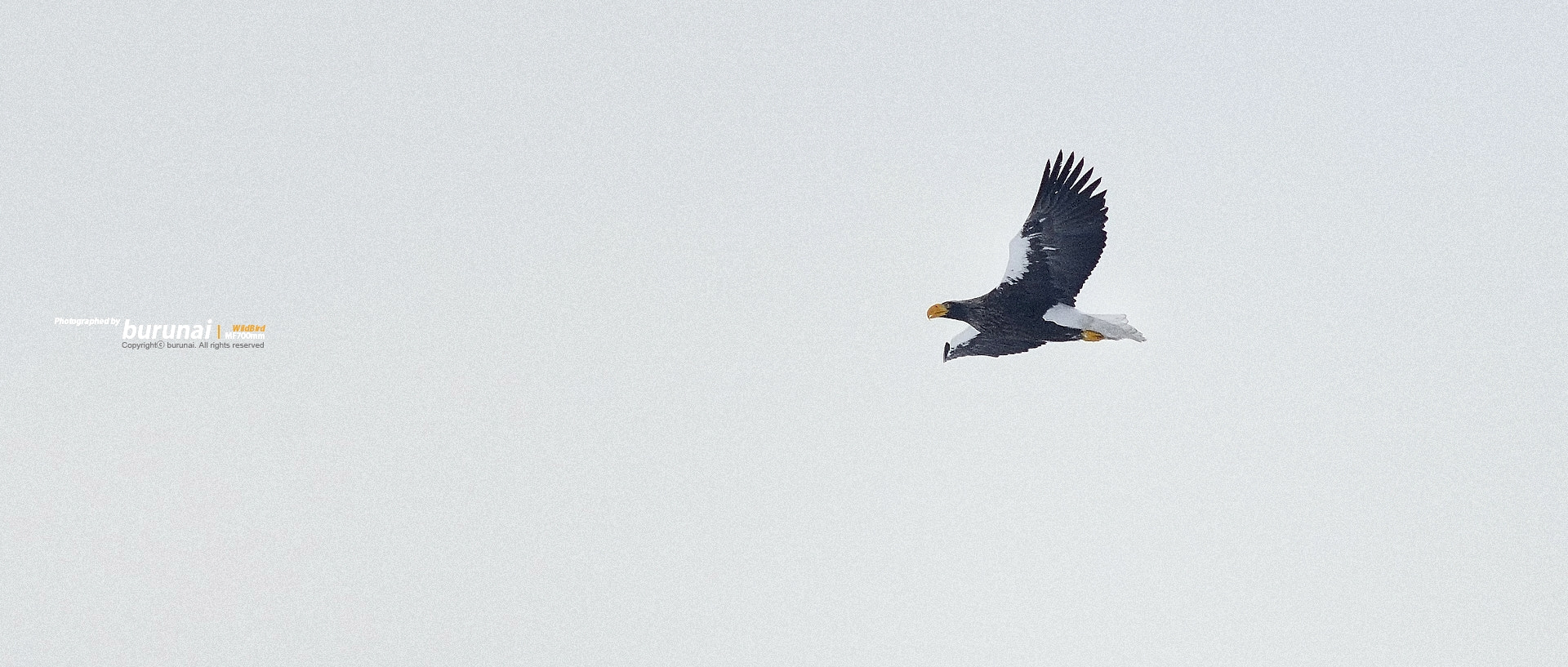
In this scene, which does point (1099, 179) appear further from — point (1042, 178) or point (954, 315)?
point (954, 315)

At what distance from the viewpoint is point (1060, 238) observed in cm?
3256

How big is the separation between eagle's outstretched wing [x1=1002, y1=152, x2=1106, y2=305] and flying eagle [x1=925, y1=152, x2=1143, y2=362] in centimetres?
2

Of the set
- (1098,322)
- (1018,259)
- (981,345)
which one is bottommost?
(981,345)

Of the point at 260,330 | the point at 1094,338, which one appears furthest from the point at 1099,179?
the point at 260,330

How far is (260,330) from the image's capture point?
7475 cm

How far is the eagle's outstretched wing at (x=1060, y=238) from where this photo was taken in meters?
32.2

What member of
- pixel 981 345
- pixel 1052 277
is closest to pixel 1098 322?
pixel 1052 277

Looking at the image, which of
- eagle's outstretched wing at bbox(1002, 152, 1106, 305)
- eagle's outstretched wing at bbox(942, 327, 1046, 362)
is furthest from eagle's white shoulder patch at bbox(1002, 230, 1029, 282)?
eagle's outstretched wing at bbox(942, 327, 1046, 362)

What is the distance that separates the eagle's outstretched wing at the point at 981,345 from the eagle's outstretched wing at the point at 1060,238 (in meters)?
2.12

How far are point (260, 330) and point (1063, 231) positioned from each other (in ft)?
175

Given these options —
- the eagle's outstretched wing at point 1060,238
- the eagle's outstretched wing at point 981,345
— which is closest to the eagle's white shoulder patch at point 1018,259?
the eagle's outstretched wing at point 1060,238

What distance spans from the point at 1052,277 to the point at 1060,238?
3.40 feet

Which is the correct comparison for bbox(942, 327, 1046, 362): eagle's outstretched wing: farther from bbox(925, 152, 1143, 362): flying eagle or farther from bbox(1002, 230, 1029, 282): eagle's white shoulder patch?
bbox(1002, 230, 1029, 282): eagle's white shoulder patch

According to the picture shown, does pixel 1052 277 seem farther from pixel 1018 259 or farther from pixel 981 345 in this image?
pixel 981 345
